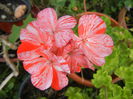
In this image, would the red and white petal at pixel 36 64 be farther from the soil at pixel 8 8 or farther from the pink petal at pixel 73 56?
the soil at pixel 8 8

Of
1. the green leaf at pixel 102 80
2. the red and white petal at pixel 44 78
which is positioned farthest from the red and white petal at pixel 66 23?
the green leaf at pixel 102 80

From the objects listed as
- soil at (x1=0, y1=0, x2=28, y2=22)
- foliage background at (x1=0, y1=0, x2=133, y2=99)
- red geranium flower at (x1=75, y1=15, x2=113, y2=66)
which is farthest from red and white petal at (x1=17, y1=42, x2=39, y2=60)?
soil at (x1=0, y1=0, x2=28, y2=22)

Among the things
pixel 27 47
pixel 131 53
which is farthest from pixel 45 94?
pixel 27 47

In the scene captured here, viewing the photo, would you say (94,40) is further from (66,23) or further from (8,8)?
(8,8)

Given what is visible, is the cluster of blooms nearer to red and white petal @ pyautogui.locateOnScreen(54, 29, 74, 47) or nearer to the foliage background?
red and white petal @ pyautogui.locateOnScreen(54, 29, 74, 47)

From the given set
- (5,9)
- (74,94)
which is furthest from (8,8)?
(74,94)
